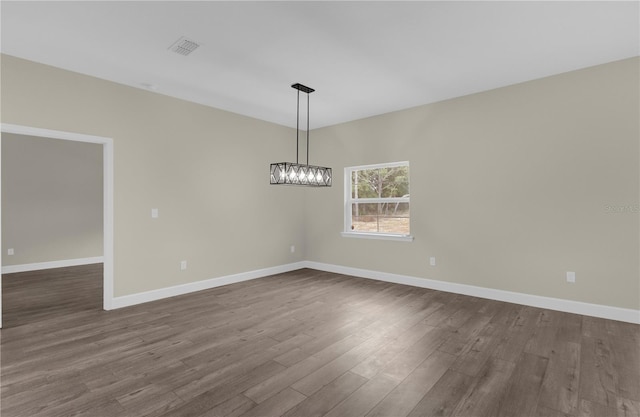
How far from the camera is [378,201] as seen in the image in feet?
17.8

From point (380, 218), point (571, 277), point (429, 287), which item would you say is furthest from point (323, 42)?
point (571, 277)

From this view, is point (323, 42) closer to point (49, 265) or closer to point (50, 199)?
point (50, 199)

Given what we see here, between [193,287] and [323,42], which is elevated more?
[323,42]

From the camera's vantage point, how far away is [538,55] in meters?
3.20

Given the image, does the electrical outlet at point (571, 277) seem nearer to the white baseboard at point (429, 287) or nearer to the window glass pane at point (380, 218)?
the white baseboard at point (429, 287)

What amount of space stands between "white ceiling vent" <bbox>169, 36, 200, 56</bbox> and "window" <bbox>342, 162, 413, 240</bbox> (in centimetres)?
326

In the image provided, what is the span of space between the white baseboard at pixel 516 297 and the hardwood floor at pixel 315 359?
0.15m

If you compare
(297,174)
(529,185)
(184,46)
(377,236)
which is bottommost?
(377,236)

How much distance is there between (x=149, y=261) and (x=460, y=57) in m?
4.40

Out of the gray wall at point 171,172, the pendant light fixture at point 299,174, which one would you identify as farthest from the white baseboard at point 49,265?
the pendant light fixture at point 299,174

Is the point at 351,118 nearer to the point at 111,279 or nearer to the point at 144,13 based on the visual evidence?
the point at 144,13

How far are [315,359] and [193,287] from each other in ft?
8.99

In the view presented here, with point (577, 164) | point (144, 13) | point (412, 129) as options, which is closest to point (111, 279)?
point (144, 13)

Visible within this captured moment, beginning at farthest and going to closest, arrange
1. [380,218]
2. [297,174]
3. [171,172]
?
[380,218] < [171,172] < [297,174]
